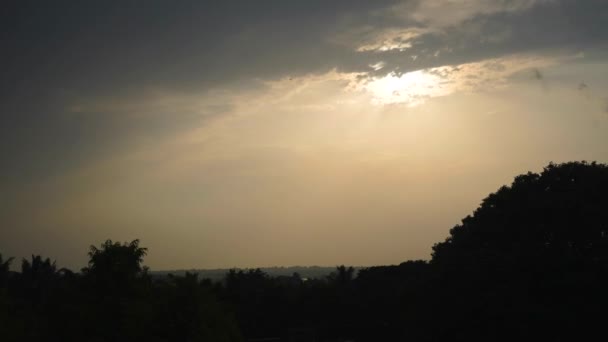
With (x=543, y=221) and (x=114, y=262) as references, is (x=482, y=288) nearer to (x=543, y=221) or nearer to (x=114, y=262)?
(x=543, y=221)

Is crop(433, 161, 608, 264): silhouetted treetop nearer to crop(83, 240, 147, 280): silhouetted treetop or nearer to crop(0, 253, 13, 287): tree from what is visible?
crop(83, 240, 147, 280): silhouetted treetop

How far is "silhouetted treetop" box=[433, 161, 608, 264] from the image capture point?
29.4 metres

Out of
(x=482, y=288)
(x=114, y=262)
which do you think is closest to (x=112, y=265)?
(x=114, y=262)

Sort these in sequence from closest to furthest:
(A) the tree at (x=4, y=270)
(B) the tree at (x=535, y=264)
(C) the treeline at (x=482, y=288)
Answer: (C) the treeline at (x=482, y=288), (B) the tree at (x=535, y=264), (A) the tree at (x=4, y=270)

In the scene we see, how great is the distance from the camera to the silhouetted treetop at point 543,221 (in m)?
29.4

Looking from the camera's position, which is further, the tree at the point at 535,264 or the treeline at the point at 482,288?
the tree at the point at 535,264

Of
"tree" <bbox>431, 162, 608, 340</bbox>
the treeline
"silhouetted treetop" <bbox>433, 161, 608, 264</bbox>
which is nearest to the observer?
the treeline

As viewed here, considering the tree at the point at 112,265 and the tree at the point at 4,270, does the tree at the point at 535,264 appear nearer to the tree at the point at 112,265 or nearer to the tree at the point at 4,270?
the tree at the point at 112,265

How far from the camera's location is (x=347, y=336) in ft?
158

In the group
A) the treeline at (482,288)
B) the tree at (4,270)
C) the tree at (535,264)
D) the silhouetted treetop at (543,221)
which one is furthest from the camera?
the tree at (4,270)

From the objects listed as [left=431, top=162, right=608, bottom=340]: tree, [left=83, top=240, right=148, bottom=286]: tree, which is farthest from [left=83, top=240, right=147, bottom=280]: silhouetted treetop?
[left=431, top=162, right=608, bottom=340]: tree

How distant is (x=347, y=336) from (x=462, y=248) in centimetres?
1779

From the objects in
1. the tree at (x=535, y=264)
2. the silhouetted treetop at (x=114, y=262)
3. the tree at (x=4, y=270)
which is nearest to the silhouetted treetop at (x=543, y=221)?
the tree at (x=535, y=264)

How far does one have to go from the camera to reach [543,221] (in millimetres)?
30828
